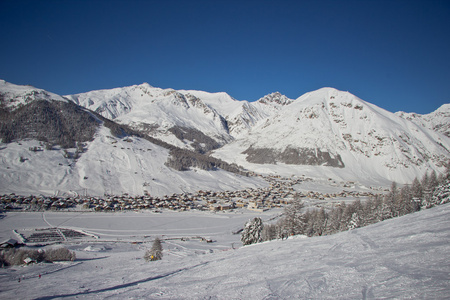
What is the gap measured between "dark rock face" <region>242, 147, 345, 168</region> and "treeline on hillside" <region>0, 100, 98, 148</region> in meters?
102

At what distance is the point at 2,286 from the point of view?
14.4m

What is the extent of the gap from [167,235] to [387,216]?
38812mm

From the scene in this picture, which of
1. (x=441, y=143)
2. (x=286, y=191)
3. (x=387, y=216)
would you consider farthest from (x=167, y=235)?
(x=441, y=143)

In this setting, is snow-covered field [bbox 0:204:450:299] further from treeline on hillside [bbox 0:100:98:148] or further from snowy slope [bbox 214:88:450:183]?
snowy slope [bbox 214:88:450:183]

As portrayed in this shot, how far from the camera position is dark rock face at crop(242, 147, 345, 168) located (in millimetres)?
144625

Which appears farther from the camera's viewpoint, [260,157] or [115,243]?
[260,157]

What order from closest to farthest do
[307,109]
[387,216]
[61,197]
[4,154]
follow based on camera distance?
[387,216] < [61,197] < [4,154] < [307,109]

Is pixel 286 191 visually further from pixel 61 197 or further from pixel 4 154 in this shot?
pixel 4 154

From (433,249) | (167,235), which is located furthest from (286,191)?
(433,249)

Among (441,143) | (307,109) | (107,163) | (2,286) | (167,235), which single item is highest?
(307,109)

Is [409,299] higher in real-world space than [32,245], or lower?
higher

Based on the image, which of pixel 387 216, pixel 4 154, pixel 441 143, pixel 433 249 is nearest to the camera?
pixel 433 249

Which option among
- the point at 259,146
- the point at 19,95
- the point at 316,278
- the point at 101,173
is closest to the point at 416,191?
the point at 316,278

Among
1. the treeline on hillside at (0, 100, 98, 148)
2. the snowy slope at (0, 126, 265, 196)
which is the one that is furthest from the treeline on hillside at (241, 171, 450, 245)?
the treeline on hillside at (0, 100, 98, 148)
